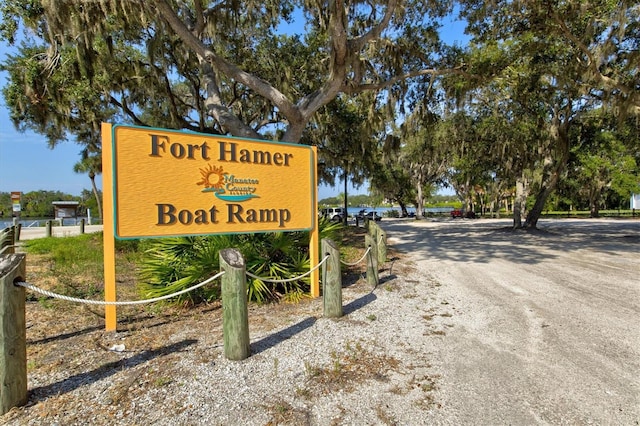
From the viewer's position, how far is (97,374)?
2930mm

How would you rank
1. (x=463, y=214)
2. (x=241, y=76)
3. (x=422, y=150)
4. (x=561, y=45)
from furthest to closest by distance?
(x=463, y=214) < (x=422, y=150) < (x=561, y=45) < (x=241, y=76)

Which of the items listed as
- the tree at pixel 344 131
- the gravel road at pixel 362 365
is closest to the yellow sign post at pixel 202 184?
the gravel road at pixel 362 365

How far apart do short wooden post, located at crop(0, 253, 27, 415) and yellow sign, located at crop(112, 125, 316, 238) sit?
1.32 metres

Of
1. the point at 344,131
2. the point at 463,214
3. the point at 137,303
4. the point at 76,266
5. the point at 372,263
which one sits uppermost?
the point at 344,131

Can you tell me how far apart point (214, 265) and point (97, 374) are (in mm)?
2192

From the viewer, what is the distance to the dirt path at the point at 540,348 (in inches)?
95.1

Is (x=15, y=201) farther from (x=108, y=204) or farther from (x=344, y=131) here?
(x=108, y=204)

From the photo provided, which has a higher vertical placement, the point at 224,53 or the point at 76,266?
the point at 224,53

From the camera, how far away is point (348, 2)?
8.02m

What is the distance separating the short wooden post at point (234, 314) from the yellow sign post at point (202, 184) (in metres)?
1.26

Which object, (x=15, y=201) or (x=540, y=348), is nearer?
(x=540, y=348)

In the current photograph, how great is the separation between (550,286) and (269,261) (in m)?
4.88

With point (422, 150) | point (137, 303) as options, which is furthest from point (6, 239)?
point (422, 150)

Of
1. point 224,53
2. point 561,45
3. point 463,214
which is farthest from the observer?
point 463,214
